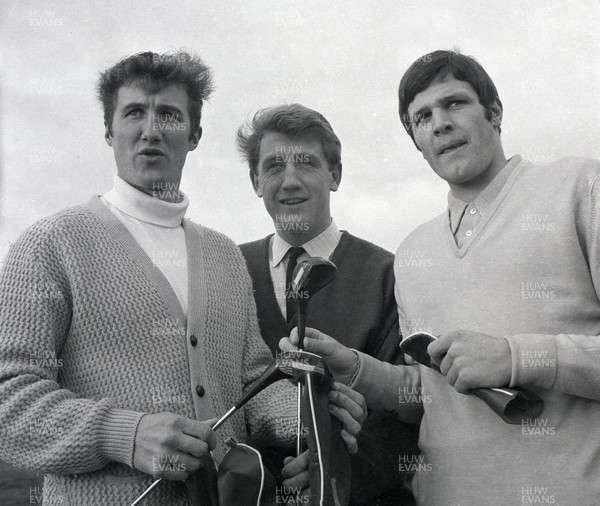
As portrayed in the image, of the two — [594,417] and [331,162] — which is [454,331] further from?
[331,162]

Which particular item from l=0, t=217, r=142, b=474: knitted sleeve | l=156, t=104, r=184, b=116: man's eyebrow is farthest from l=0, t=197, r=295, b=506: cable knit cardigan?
l=156, t=104, r=184, b=116: man's eyebrow

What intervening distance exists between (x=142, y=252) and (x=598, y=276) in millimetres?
1360

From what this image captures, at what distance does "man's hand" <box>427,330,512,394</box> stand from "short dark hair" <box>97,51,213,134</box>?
118 cm

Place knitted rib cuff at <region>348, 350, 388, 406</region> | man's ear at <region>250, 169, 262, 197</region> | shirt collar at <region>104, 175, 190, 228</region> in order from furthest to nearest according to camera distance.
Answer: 1. man's ear at <region>250, 169, 262, 197</region>
2. knitted rib cuff at <region>348, 350, 388, 406</region>
3. shirt collar at <region>104, 175, 190, 228</region>

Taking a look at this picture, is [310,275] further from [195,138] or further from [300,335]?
[195,138]

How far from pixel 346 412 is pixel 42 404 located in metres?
0.80

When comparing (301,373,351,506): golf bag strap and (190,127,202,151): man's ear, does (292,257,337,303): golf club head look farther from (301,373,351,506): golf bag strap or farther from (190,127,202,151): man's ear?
(190,127,202,151): man's ear

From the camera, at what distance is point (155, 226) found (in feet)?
7.27

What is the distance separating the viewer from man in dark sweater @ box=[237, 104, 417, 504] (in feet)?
8.34

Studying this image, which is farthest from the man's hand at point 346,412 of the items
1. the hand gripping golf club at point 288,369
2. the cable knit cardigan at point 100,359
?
the cable knit cardigan at point 100,359

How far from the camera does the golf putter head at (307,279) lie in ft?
6.10

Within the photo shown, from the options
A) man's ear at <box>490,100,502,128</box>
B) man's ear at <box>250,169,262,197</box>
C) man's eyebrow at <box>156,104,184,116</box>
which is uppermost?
man's eyebrow at <box>156,104,184,116</box>

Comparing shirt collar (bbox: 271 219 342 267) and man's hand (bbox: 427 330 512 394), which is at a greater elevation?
shirt collar (bbox: 271 219 342 267)

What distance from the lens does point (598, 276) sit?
79.7 inches
